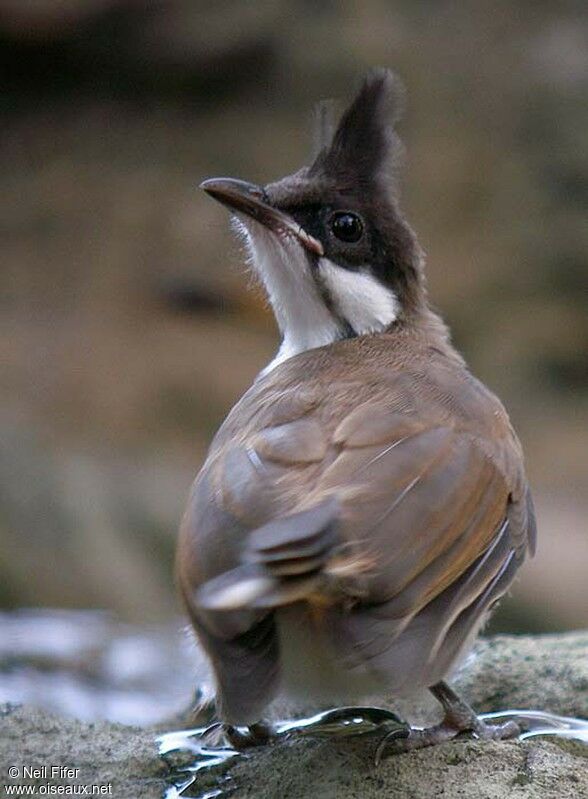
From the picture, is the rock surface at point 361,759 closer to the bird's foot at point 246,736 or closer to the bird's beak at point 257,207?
the bird's foot at point 246,736

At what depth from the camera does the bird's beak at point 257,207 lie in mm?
4793

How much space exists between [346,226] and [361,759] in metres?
1.94

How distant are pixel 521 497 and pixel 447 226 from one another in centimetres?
1004

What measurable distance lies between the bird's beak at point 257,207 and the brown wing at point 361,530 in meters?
0.83

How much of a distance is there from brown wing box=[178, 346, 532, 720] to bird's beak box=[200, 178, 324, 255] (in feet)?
2.71

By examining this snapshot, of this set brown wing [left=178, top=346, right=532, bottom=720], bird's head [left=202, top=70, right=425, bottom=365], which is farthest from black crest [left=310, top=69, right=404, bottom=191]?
brown wing [left=178, top=346, right=532, bottom=720]

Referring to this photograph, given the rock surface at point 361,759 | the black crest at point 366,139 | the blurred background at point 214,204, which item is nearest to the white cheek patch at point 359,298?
the black crest at point 366,139

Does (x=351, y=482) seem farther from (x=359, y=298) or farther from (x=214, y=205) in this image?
(x=214, y=205)

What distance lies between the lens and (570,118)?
1387 cm

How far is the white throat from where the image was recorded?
4879 mm

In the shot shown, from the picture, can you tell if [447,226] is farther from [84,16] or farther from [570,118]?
[84,16]

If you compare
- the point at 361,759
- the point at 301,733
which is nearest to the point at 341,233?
the point at 301,733

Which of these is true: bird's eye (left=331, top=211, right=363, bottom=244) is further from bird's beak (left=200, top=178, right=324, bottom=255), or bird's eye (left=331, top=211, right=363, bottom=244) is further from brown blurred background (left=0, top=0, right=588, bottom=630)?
brown blurred background (left=0, top=0, right=588, bottom=630)

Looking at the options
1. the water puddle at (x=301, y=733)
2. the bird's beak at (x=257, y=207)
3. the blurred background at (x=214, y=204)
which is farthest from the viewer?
the blurred background at (x=214, y=204)
